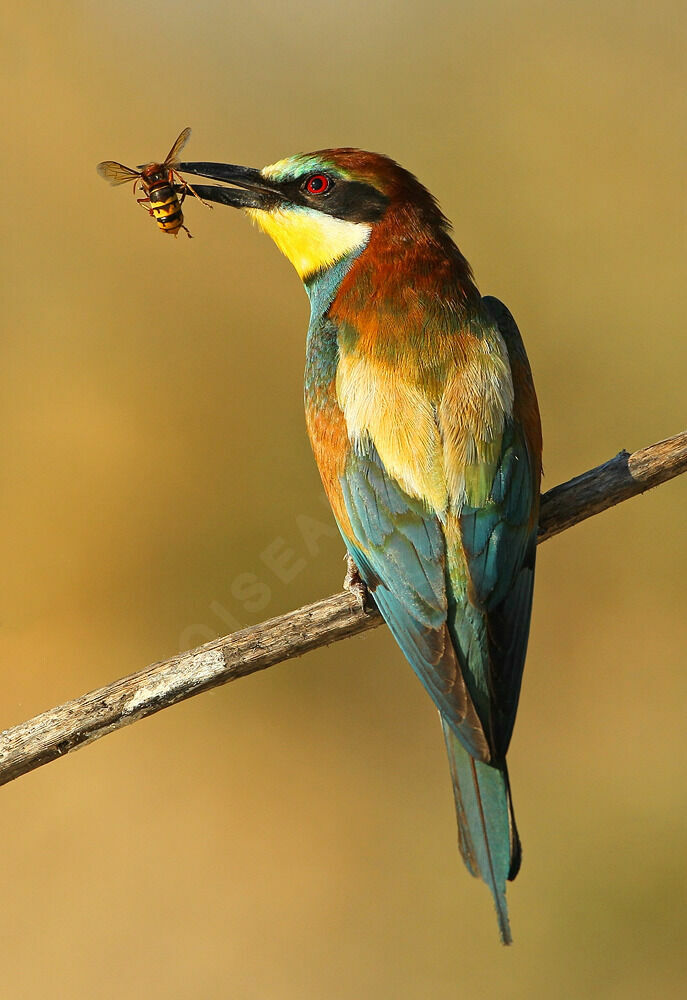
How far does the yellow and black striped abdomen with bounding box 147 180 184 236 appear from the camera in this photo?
2.64m

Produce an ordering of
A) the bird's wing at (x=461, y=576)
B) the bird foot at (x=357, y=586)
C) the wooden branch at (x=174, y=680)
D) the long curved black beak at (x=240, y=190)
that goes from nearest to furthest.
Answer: the wooden branch at (x=174, y=680), the bird's wing at (x=461, y=576), the bird foot at (x=357, y=586), the long curved black beak at (x=240, y=190)

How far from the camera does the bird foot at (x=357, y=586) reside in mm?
2057

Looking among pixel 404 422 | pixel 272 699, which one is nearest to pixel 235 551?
pixel 272 699

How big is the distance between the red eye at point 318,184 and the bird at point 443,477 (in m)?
0.17

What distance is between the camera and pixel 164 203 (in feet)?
8.66

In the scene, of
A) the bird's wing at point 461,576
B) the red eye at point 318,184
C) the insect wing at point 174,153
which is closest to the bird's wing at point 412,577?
the bird's wing at point 461,576

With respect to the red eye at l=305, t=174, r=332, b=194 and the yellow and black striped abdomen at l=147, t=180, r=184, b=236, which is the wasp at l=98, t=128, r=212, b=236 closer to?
the yellow and black striped abdomen at l=147, t=180, r=184, b=236

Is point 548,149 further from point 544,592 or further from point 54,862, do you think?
point 54,862

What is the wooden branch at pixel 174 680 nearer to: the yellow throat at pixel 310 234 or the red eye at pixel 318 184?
the yellow throat at pixel 310 234

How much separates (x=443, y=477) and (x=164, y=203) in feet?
3.75

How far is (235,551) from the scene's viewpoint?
3.57 m

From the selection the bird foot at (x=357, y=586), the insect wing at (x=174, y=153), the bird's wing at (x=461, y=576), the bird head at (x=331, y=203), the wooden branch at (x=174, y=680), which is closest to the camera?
the wooden branch at (x=174, y=680)

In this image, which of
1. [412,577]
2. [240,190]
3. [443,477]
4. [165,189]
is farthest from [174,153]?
[412,577]

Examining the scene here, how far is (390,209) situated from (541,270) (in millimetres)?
1742
